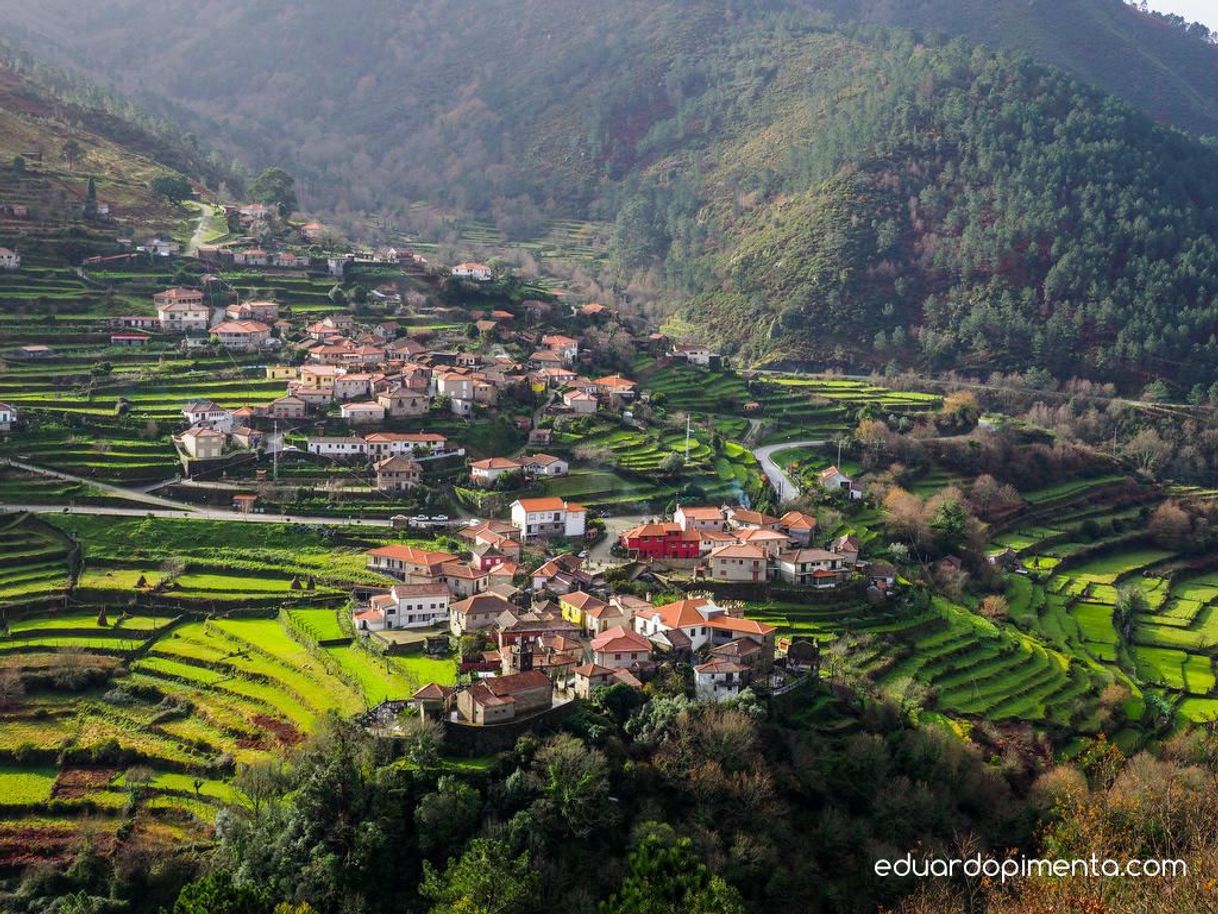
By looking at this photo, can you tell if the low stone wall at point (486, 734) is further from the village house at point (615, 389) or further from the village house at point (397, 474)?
the village house at point (615, 389)

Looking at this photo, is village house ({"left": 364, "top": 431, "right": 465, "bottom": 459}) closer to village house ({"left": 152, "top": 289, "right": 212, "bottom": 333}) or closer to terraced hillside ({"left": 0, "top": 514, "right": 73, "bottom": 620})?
terraced hillside ({"left": 0, "top": 514, "right": 73, "bottom": 620})

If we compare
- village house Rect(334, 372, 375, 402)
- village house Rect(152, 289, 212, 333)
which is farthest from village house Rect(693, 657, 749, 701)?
village house Rect(152, 289, 212, 333)

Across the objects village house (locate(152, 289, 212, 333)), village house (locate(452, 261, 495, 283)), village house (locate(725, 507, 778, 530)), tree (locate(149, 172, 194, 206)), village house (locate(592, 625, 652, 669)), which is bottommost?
village house (locate(592, 625, 652, 669))

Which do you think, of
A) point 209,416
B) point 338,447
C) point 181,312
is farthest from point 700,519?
point 181,312

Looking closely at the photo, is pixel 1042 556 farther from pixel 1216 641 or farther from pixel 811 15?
pixel 811 15

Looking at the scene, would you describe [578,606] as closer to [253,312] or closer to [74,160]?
[253,312]

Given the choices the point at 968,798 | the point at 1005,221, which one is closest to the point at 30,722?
the point at 968,798
